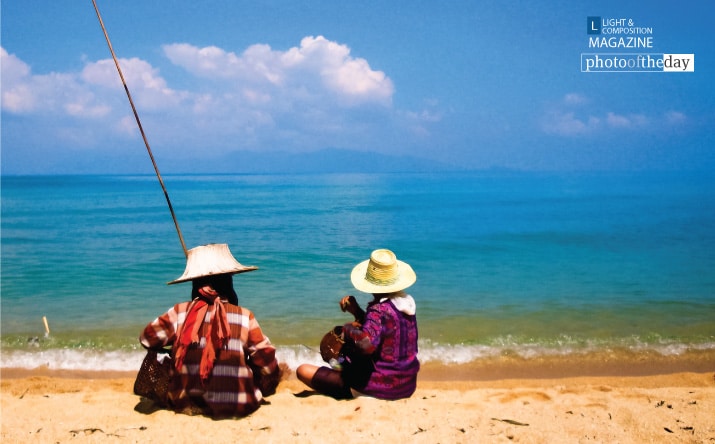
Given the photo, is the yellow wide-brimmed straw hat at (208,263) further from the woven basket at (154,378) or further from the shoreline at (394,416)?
the shoreline at (394,416)

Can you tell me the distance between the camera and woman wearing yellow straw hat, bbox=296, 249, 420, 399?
3754 mm

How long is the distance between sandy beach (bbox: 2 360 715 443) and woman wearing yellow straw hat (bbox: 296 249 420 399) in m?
0.14

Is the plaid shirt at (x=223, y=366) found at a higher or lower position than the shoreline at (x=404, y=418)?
higher

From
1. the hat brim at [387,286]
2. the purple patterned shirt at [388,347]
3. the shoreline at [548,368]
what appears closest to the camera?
the purple patterned shirt at [388,347]

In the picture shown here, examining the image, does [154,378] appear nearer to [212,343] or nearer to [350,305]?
[212,343]

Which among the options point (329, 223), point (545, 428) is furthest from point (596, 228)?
point (545, 428)

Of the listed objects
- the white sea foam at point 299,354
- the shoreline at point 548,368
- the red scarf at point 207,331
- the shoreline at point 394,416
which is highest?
the red scarf at point 207,331

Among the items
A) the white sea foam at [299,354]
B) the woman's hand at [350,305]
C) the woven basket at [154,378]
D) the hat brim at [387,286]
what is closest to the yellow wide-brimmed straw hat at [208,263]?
the woven basket at [154,378]

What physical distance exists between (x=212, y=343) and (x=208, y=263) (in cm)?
55

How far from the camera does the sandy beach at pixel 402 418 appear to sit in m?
3.34

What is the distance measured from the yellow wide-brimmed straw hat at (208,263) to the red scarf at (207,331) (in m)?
0.13

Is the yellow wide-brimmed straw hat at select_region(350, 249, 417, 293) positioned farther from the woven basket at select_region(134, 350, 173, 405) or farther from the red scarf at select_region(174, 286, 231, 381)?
the woven basket at select_region(134, 350, 173, 405)

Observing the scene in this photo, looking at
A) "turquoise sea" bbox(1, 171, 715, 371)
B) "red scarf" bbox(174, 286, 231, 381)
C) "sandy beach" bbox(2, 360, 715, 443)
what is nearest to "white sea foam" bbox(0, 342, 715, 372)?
"turquoise sea" bbox(1, 171, 715, 371)

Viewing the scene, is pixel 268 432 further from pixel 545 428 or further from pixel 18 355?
pixel 18 355
